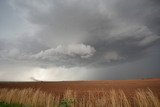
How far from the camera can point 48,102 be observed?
17.0m

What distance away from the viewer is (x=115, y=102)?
46.4 feet

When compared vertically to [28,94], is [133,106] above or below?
below

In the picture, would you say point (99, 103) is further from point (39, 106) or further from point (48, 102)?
point (39, 106)

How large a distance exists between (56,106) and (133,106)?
21.6 ft

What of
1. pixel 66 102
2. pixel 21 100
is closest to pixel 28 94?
pixel 21 100

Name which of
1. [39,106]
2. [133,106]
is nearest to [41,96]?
[39,106]

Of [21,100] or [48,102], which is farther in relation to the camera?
[21,100]

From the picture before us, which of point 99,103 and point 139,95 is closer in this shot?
point 139,95

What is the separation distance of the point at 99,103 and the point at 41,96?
6.42m

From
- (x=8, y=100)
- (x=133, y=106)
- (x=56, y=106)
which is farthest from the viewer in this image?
(x=8, y=100)

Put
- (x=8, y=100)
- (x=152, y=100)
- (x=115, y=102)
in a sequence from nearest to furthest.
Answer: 1. (x=152, y=100)
2. (x=115, y=102)
3. (x=8, y=100)

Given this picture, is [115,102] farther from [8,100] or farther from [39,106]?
[8,100]

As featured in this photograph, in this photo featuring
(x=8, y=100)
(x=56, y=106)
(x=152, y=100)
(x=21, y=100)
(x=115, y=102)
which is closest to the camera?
(x=152, y=100)

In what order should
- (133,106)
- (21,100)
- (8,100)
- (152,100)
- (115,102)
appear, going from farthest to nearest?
1. (8,100)
2. (21,100)
3. (133,106)
4. (115,102)
5. (152,100)
